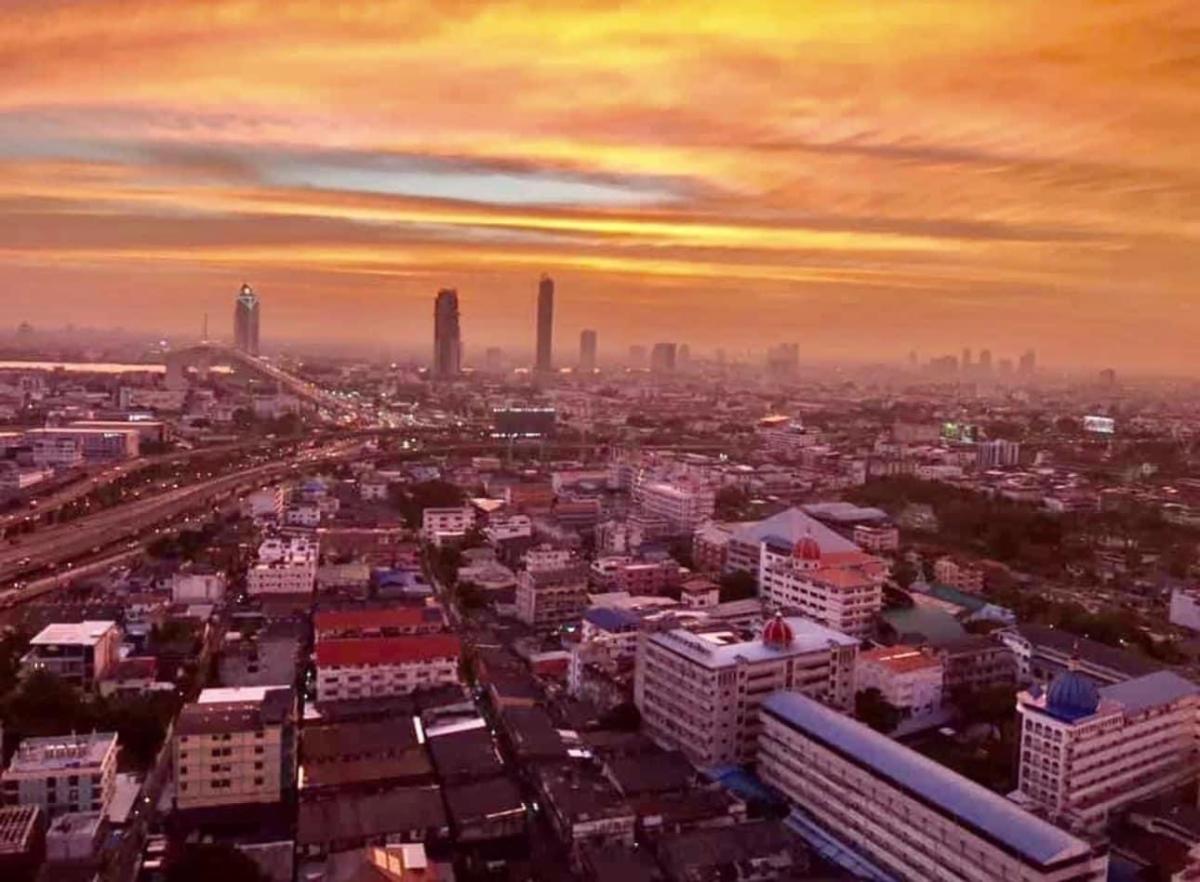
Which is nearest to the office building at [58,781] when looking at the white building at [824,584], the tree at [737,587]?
the white building at [824,584]

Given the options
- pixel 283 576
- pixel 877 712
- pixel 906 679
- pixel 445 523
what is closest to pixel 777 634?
pixel 877 712

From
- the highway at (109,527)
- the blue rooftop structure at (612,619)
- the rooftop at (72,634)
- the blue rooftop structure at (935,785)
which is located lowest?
the highway at (109,527)

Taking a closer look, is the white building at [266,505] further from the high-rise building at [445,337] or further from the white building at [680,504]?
the high-rise building at [445,337]

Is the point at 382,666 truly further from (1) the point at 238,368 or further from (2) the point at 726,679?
(1) the point at 238,368

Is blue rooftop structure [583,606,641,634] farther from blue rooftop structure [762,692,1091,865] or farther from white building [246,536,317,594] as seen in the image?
white building [246,536,317,594]

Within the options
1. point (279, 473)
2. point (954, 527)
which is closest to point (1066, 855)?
point (954, 527)
